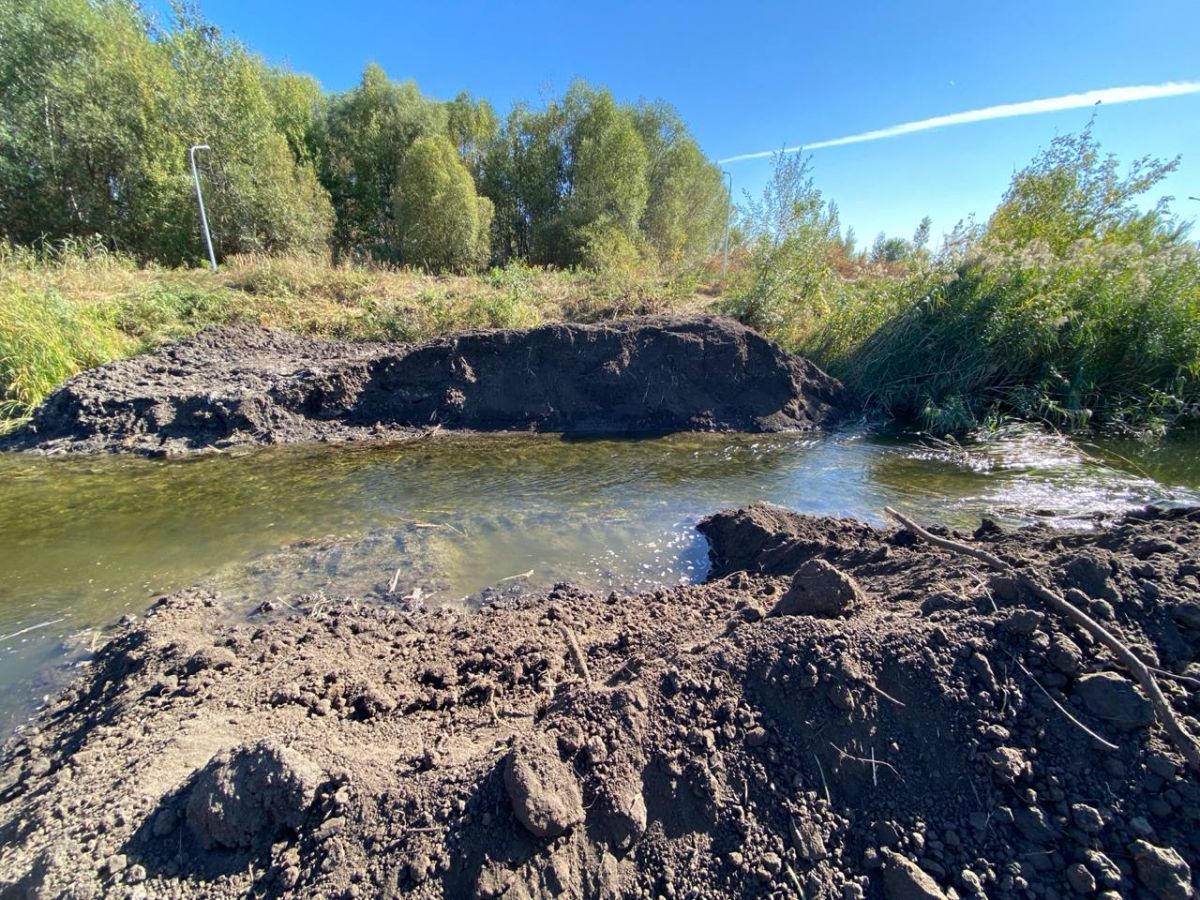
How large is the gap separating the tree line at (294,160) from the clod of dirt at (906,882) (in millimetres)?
20003

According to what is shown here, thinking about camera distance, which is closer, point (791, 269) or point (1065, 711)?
point (1065, 711)

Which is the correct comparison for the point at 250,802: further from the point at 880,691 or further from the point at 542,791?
the point at 880,691

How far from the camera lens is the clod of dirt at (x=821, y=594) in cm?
268

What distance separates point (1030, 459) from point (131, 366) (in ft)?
42.9

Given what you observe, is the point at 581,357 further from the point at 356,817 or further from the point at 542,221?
the point at 542,221

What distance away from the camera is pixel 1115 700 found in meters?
1.95

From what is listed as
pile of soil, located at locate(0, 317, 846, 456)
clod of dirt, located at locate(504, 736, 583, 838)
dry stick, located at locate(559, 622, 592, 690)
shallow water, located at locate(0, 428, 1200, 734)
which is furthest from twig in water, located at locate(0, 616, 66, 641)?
pile of soil, located at locate(0, 317, 846, 456)

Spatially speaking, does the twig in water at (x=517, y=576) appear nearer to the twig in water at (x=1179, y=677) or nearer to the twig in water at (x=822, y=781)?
the twig in water at (x=822, y=781)

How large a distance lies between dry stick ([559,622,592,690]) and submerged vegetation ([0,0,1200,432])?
24.5ft

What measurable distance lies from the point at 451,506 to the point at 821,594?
3987 mm

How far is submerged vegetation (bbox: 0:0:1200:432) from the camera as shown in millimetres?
8367

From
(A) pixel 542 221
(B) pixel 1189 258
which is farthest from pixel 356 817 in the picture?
(A) pixel 542 221

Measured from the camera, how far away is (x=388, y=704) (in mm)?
2639

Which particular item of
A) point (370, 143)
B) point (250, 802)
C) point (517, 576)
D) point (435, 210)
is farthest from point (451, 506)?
point (370, 143)
